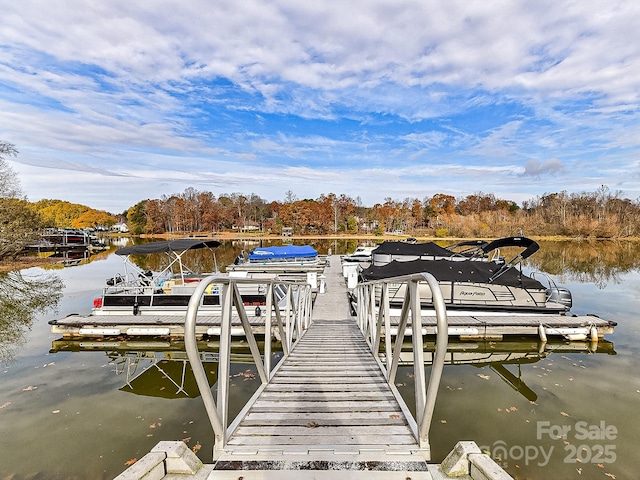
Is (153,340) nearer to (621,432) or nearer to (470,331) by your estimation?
(470,331)

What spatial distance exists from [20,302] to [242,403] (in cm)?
1412

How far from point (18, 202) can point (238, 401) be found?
3362 cm

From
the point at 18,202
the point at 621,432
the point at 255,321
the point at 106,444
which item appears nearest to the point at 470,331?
the point at 621,432

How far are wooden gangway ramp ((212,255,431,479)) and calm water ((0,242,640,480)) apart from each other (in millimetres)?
1874

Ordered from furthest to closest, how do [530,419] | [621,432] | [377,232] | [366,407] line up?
[377,232] → [530,419] → [621,432] → [366,407]

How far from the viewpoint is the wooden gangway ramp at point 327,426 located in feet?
7.65

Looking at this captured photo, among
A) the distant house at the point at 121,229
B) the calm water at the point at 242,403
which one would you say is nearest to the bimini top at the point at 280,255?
the calm water at the point at 242,403

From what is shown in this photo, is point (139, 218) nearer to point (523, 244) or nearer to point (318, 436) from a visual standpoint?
point (523, 244)

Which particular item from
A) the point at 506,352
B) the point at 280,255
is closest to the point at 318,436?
the point at 506,352

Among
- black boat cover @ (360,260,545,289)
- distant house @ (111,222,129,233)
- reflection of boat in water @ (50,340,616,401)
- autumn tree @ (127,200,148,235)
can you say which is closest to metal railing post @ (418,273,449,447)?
reflection of boat in water @ (50,340,616,401)

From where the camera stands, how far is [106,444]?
4.88m

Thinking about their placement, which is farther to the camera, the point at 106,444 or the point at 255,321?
the point at 255,321

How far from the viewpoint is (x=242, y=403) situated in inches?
235

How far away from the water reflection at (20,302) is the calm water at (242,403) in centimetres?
27
